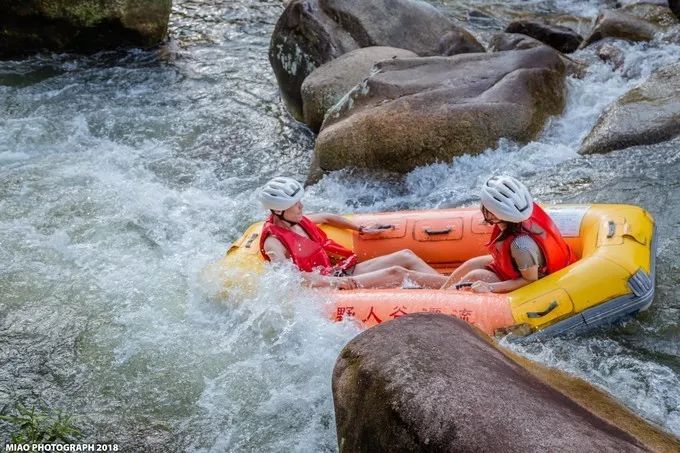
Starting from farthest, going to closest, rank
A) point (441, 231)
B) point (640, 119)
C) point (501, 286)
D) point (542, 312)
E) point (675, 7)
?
point (675, 7), point (640, 119), point (441, 231), point (501, 286), point (542, 312)

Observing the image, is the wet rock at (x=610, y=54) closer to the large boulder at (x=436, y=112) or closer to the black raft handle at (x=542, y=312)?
the large boulder at (x=436, y=112)

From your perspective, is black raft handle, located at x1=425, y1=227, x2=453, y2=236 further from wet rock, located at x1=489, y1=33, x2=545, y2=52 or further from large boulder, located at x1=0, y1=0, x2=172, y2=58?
large boulder, located at x1=0, y1=0, x2=172, y2=58

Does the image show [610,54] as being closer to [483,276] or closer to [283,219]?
[483,276]

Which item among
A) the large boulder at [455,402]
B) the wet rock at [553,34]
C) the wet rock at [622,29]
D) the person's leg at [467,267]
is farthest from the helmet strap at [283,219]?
the wet rock at [622,29]

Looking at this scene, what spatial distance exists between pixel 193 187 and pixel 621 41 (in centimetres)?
→ 631

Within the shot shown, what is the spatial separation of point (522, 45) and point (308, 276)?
5661mm

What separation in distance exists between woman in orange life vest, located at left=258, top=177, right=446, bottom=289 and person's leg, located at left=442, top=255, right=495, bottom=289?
0.10 m

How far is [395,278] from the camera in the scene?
614cm

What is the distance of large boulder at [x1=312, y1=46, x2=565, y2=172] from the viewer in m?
8.15

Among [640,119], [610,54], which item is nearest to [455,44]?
[610,54]

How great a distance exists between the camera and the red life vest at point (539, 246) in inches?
220

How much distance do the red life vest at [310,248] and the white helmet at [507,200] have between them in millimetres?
1423

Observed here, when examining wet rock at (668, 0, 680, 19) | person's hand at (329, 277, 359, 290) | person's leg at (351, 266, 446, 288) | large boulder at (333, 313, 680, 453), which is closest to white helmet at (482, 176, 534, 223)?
person's leg at (351, 266, 446, 288)

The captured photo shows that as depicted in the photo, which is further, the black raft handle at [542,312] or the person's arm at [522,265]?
the person's arm at [522,265]
